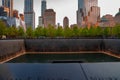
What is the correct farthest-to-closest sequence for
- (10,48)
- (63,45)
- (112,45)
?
(63,45), (112,45), (10,48)

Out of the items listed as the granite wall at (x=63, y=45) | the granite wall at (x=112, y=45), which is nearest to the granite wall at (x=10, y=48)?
the granite wall at (x=63, y=45)

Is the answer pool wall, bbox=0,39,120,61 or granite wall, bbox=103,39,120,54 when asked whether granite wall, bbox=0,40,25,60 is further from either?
granite wall, bbox=103,39,120,54

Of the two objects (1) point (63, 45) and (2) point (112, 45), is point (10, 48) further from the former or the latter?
(2) point (112, 45)

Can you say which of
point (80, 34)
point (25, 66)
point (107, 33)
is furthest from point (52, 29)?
point (25, 66)

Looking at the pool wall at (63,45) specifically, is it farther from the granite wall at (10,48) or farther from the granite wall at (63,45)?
the granite wall at (10,48)

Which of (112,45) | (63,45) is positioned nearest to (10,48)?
(63,45)

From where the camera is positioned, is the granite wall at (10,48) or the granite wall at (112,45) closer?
the granite wall at (10,48)

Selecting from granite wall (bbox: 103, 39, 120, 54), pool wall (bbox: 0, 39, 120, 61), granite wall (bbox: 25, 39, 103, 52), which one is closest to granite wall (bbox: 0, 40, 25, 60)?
pool wall (bbox: 0, 39, 120, 61)

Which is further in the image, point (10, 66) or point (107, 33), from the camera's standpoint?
point (107, 33)

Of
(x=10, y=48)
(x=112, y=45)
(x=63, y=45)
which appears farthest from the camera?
(x=63, y=45)

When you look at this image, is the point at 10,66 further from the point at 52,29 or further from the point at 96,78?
the point at 52,29

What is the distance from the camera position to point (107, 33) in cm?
10512

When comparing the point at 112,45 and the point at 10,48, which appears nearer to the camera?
the point at 10,48

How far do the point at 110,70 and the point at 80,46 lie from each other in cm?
5788
